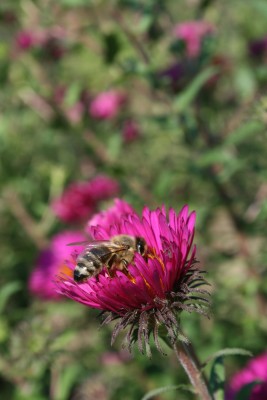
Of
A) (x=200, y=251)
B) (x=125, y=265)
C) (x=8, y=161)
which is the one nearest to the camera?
(x=125, y=265)

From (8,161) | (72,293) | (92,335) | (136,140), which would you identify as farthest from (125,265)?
(136,140)

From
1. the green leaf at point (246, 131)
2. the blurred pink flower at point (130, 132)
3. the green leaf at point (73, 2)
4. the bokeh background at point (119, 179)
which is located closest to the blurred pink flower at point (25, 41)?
the bokeh background at point (119, 179)

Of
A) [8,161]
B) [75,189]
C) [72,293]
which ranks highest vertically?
[8,161]

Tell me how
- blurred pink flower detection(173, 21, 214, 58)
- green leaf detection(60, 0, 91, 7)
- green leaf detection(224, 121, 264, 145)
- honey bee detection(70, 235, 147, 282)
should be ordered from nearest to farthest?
honey bee detection(70, 235, 147, 282) → green leaf detection(224, 121, 264, 145) → green leaf detection(60, 0, 91, 7) → blurred pink flower detection(173, 21, 214, 58)

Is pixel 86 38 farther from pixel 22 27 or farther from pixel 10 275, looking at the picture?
pixel 10 275

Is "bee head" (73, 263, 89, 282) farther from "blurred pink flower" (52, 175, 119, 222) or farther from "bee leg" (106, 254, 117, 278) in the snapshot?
"blurred pink flower" (52, 175, 119, 222)

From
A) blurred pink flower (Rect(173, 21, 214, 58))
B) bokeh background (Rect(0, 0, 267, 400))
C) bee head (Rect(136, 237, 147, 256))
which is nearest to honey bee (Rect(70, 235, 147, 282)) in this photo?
bee head (Rect(136, 237, 147, 256))
